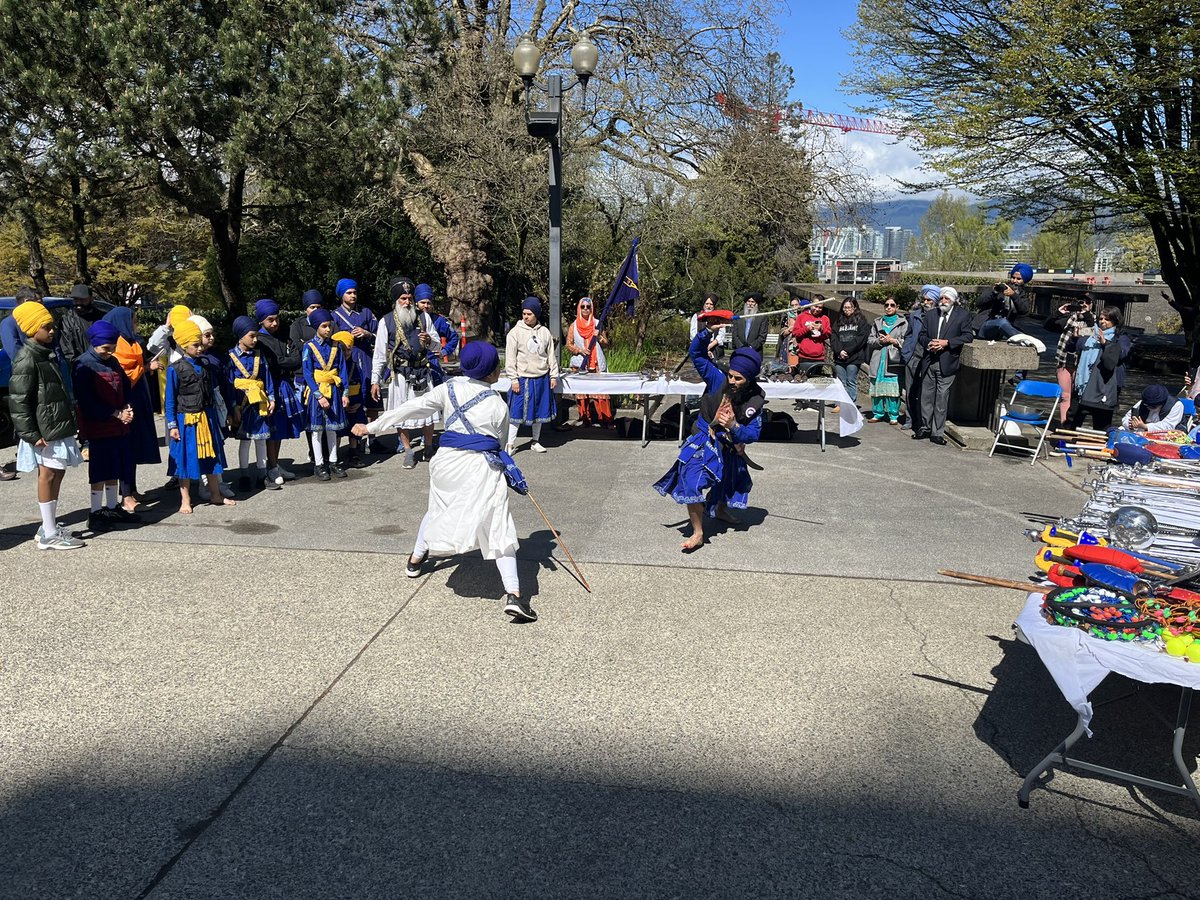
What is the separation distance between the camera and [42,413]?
249 inches

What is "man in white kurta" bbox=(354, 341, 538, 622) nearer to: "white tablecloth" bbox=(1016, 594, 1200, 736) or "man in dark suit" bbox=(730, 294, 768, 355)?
"white tablecloth" bbox=(1016, 594, 1200, 736)

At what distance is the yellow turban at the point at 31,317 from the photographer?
6.22 m

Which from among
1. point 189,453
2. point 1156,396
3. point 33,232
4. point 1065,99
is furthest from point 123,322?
point 1065,99

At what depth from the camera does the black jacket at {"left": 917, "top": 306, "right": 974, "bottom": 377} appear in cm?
1092

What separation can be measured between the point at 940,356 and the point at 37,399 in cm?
918

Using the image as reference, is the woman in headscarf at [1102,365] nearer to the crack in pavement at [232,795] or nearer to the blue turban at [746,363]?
the blue turban at [746,363]

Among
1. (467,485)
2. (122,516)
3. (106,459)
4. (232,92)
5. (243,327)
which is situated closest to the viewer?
(467,485)

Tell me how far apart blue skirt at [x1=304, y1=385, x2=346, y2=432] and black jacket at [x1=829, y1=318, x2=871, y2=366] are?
6261mm

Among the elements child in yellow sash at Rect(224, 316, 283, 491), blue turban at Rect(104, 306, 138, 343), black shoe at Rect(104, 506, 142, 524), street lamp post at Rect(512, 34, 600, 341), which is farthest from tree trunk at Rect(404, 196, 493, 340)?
black shoe at Rect(104, 506, 142, 524)

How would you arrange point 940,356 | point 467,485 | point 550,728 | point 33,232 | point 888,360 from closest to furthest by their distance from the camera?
point 550,728 < point 467,485 < point 940,356 < point 888,360 < point 33,232

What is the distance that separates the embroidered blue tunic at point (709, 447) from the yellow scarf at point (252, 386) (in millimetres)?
3694

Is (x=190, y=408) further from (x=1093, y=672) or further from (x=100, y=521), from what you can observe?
(x=1093, y=672)

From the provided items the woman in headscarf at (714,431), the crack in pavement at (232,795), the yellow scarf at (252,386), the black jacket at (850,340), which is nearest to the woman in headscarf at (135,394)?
the yellow scarf at (252,386)

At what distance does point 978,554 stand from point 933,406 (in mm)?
4650
